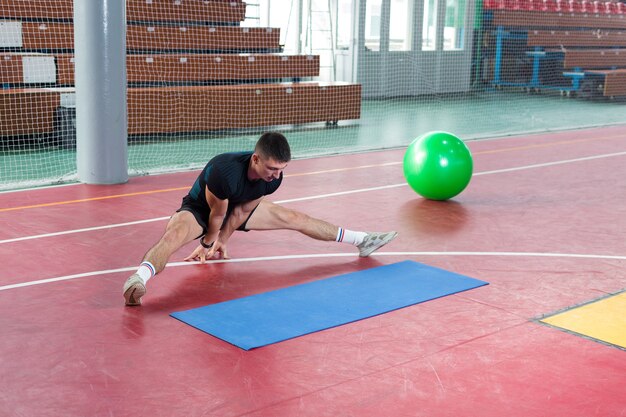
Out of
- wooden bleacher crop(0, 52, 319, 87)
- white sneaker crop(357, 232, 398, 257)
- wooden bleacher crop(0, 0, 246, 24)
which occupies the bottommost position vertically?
white sneaker crop(357, 232, 398, 257)

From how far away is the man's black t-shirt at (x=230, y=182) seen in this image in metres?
4.85

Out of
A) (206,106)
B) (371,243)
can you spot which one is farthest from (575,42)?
(371,243)

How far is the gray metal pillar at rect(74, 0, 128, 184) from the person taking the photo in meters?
7.79

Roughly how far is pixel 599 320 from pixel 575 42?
17.8m

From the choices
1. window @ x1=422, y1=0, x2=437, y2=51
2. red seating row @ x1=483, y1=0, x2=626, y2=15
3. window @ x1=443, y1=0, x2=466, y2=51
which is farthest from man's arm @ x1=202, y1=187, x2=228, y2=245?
red seating row @ x1=483, y1=0, x2=626, y2=15

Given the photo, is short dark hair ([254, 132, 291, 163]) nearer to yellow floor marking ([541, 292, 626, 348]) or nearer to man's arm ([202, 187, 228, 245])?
man's arm ([202, 187, 228, 245])

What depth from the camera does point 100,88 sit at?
7898mm

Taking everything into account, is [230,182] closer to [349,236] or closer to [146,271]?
[146,271]

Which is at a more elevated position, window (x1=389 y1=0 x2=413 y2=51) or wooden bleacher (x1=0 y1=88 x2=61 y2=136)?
window (x1=389 y1=0 x2=413 y2=51)

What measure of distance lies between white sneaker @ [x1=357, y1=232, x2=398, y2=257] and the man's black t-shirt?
0.88m

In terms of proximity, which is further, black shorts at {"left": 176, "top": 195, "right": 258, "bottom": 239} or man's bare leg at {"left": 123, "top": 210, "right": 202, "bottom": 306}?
black shorts at {"left": 176, "top": 195, "right": 258, "bottom": 239}

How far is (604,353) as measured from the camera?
4012 mm

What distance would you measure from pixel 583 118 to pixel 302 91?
5.88 m

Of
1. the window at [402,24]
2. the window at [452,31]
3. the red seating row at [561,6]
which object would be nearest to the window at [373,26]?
the window at [402,24]
